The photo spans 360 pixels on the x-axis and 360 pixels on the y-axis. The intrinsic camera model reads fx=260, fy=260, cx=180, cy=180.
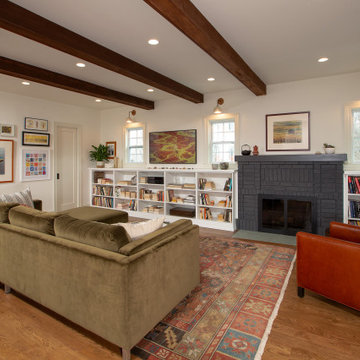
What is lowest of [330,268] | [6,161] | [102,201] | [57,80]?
[330,268]

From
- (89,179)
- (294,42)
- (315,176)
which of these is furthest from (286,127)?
(89,179)

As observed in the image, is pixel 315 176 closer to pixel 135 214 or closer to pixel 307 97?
pixel 307 97

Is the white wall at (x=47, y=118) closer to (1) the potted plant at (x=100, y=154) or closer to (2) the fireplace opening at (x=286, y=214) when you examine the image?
(1) the potted plant at (x=100, y=154)

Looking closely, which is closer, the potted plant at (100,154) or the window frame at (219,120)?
the window frame at (219,120)

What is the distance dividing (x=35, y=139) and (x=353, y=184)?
19.7 feet

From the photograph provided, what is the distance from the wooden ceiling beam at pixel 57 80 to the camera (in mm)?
3490

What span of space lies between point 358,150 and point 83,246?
14.2 feet

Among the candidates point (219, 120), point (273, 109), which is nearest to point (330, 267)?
point (273, 109)

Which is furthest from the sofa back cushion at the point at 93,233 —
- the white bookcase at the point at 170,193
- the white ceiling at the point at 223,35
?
the white bookcase at the point at 170,193

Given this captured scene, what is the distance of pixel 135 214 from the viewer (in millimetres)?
5945

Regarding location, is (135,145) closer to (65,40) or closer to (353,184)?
(65,40)

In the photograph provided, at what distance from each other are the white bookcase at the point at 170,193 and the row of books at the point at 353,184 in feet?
5.93

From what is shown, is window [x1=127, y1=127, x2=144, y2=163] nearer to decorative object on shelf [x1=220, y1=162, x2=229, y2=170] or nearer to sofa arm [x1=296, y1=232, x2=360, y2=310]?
decorative object on shelf [x1=220, y1=162, x2=229, y2=170]

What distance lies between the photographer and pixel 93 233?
186 cm
